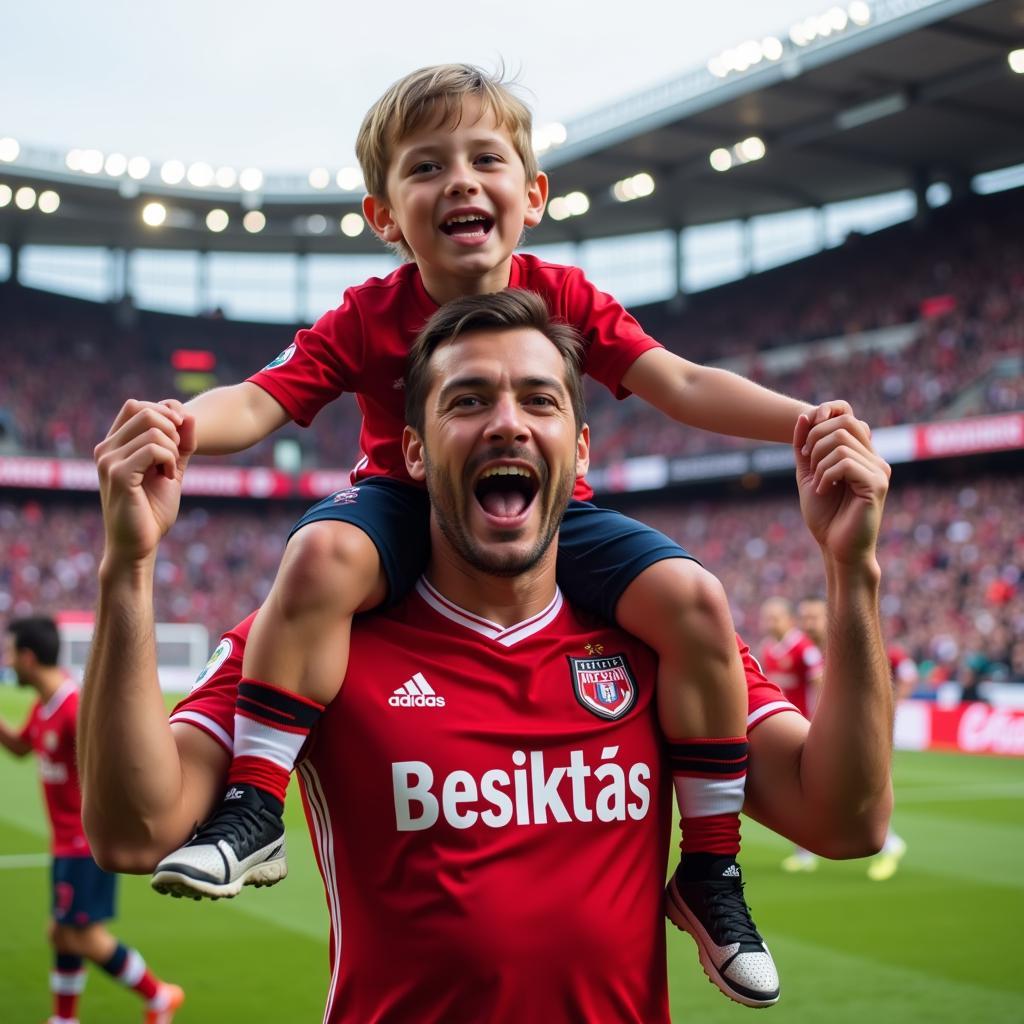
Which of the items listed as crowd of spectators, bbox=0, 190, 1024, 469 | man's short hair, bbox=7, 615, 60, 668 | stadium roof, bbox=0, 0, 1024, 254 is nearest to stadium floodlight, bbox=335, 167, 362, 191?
stadium roof, bbox=0, 0, 1024, 254

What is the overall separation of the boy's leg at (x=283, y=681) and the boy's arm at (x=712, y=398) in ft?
2.70

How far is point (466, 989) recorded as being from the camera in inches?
92.7

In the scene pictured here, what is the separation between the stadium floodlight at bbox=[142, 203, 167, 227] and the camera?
3856 cm

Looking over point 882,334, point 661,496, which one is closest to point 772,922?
point 882,334

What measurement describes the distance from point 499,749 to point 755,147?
104 ft

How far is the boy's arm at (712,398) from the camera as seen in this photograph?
298cm

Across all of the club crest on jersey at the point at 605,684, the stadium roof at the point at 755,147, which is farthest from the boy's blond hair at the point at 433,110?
the stadium roof at the point at 755,147

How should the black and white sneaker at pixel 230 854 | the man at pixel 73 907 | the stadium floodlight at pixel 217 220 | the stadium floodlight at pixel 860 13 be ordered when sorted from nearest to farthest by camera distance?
the black and white sneaker at pixel 230 854 < the man at pixel 73 907 < the stadium floodlight at pixel 860 13 < the stadium floodlight at pixel 217 220

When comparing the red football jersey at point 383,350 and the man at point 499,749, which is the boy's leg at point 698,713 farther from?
the red football jersey at point 383,350

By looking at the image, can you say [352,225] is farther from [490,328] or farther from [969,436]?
[490,328]

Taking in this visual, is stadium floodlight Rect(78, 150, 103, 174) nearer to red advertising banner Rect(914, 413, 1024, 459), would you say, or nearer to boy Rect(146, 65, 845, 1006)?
red advertising banner Rect(914, 413, 1024, 459)

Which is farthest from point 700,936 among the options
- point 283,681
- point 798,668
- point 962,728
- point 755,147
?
point 755,147

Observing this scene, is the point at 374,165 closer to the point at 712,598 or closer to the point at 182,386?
the point at 712,598

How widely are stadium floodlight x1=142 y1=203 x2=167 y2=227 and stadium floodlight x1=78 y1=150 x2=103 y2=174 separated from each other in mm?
2242
